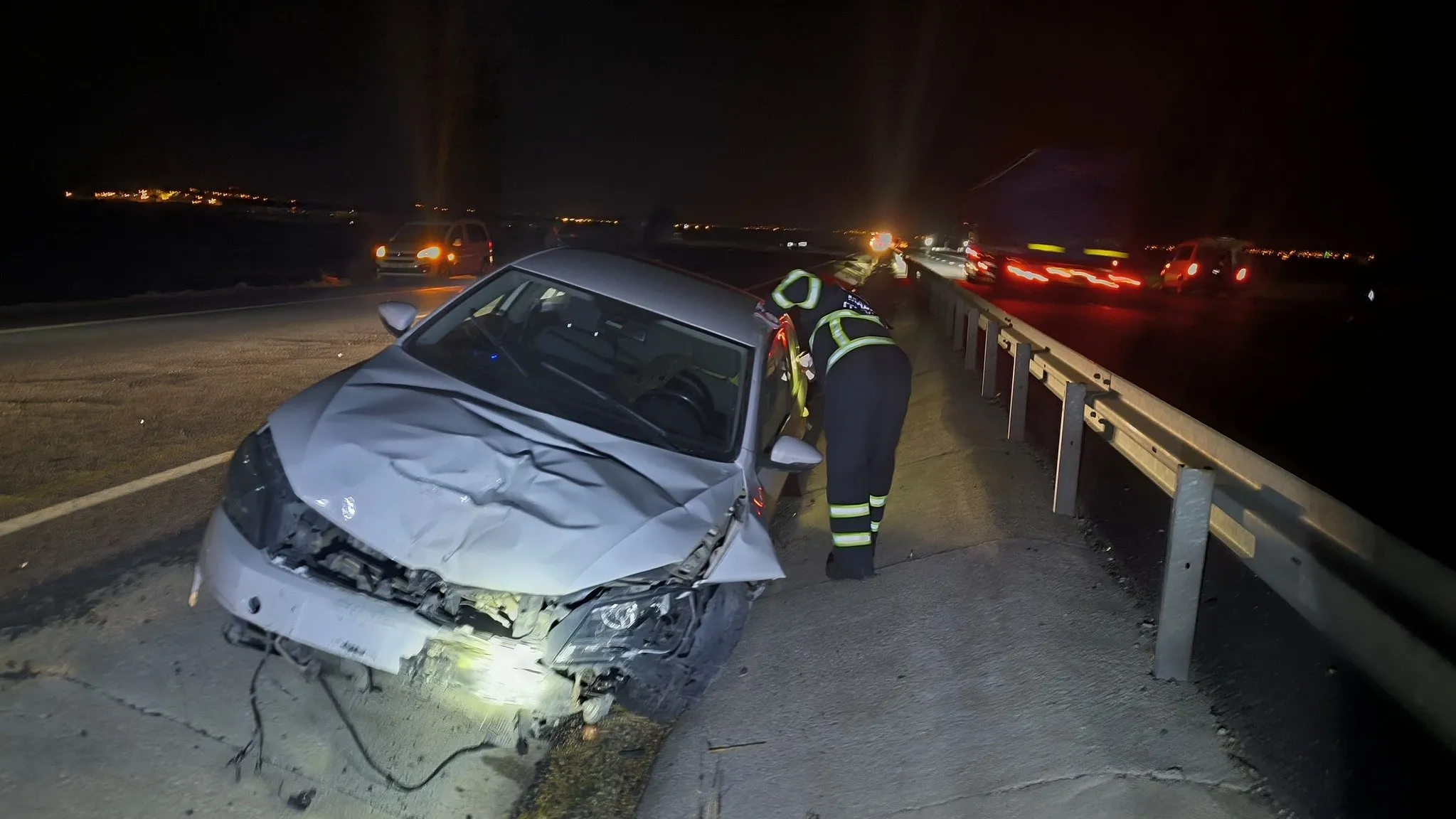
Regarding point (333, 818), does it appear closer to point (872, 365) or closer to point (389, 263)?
point (872, 365)

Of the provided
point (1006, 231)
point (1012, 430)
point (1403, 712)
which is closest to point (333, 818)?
point (1403, 712)

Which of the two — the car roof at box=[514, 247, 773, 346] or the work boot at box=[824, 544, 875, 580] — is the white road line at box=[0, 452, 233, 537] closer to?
the car roof at box=[514, 247, 773, 346]

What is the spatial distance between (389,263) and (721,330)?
23.5m

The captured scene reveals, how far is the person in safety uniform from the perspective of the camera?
5.77m

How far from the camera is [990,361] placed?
1029 cm

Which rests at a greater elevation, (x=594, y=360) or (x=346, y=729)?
(x=594, y=360)

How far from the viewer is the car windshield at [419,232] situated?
2812 cm

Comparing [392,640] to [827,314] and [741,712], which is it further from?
[827,314]

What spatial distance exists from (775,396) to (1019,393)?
269 cm

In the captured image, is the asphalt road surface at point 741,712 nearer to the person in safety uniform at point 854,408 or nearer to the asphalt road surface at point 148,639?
the asphalt road surface at point 148,639

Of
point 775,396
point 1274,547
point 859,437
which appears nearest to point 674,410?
point 775,396

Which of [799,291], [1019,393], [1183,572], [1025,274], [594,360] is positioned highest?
[799,291]

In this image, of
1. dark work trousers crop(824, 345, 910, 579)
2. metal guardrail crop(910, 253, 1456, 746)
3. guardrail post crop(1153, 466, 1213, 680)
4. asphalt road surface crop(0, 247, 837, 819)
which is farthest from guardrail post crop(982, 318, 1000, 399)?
asphalt road surface crop(0, 247, 837, 819)

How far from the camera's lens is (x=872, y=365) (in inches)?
232
